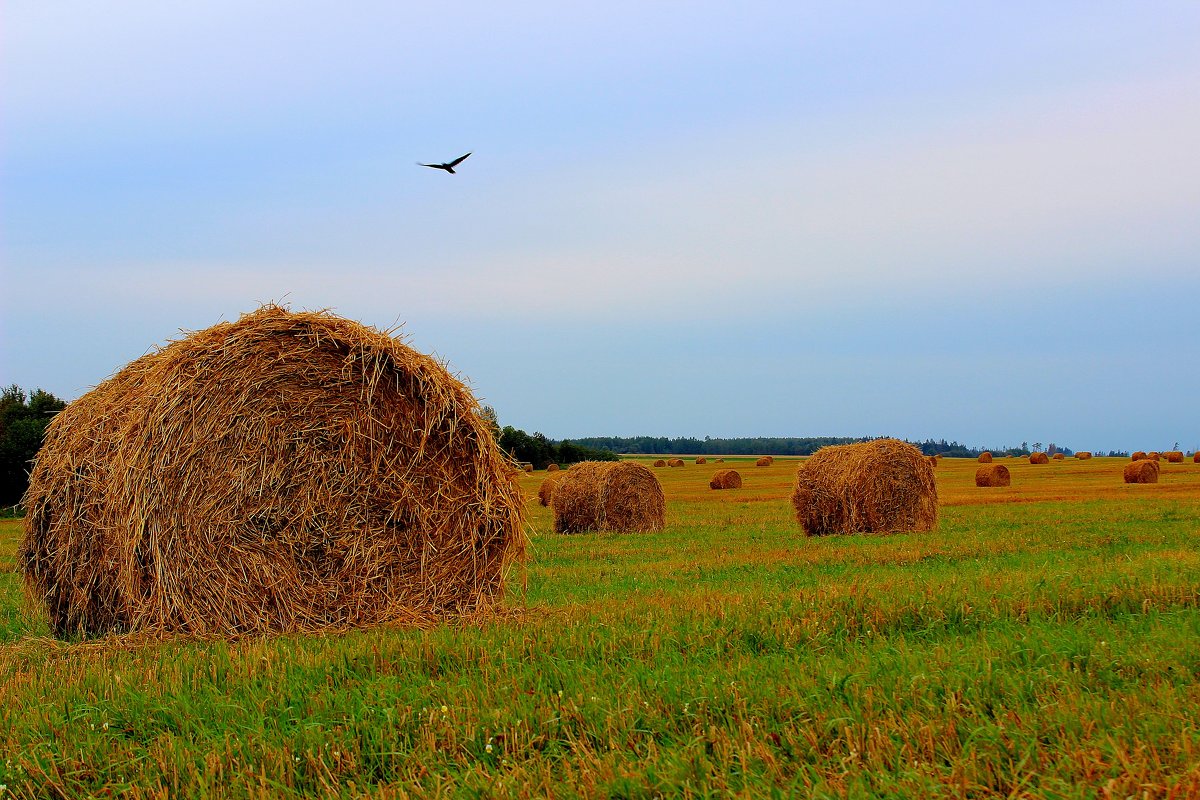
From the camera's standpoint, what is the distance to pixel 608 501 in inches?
890

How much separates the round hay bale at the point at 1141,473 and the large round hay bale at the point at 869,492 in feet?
78.2

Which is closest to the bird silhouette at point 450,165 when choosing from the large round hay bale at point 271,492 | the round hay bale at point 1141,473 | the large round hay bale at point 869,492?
the large round hay bale at point 271,492

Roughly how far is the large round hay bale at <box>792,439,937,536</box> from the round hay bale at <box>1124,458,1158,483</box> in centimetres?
2383

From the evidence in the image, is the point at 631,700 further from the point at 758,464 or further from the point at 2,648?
the point at 758,464

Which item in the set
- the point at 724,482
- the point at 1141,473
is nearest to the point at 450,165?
the point at 724,482

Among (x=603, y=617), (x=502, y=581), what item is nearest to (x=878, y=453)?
(x=502, y=581)

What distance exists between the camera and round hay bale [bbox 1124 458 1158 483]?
39.0 meters

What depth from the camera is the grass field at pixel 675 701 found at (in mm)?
3674

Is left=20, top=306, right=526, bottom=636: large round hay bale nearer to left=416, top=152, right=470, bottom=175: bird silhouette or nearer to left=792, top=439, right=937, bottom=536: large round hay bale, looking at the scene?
left=416, top=152, right=470, bottom=175: bird silhouette

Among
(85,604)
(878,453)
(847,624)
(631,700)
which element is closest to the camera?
(631,700)

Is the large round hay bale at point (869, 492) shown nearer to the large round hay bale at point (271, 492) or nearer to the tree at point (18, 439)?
the large round hay bale at point (271, 492)

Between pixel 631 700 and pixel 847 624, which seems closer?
pixel 631 700

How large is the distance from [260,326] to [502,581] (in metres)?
3.31

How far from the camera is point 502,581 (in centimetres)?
923
